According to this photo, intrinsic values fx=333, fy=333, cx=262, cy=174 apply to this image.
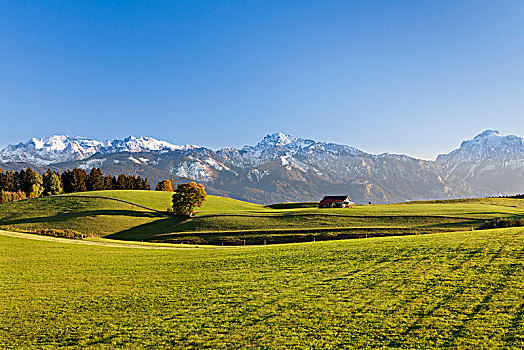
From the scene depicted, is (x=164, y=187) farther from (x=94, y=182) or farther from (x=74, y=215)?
(x=74, y=215)

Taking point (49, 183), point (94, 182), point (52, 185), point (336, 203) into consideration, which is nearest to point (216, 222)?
point (336, 203)

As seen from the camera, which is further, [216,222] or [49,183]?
[49,183]

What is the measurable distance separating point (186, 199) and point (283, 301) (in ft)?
242

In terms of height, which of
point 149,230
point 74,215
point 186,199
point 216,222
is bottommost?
point 149,230

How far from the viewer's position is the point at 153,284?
24.9 meters

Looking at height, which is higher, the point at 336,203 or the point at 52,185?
the point at 52,185

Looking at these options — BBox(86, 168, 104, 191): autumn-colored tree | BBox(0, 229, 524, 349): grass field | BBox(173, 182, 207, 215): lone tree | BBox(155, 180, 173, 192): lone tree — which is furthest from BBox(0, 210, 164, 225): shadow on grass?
BBox(86, 168, 104, 191): autumn-colored tree

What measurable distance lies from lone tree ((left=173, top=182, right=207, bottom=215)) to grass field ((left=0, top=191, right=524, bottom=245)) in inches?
128

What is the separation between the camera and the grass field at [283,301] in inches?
573

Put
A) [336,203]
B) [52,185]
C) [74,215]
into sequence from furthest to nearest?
[52,185]
[336,203]
[74,215]

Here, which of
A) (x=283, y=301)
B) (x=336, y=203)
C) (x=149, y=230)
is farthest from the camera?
(x=336, y=203)

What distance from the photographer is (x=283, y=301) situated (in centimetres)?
1931

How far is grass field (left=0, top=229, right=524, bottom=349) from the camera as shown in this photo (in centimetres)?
1455

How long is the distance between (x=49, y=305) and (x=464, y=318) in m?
23.2
